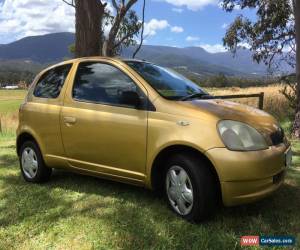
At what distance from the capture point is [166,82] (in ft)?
18.5

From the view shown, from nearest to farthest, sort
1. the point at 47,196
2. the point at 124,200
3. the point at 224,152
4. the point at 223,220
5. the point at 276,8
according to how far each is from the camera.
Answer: the point at 224,152
the point at 223,220
the point at 124,200
the point at 47,196
the point at 276,8

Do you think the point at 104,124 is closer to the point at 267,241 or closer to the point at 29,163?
the point at 29,163

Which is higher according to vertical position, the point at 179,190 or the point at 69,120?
the point at 69,120

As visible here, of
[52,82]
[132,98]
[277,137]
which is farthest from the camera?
[52,82]

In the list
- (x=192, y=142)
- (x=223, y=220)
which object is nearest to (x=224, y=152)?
(x=192, y=142)

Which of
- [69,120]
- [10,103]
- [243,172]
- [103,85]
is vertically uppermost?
[103,85]

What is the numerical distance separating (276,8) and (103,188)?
16592mm

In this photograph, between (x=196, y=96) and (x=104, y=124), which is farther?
(x=196, y=96)

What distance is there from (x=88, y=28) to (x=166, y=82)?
3.86 m

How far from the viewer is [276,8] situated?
20.5m

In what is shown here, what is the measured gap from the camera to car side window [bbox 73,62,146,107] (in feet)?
17.7

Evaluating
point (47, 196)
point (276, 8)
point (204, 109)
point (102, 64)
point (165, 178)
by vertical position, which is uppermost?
point (276, 8)

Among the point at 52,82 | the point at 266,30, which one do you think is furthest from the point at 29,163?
the point at 266,30

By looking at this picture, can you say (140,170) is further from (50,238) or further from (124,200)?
(50,238)
